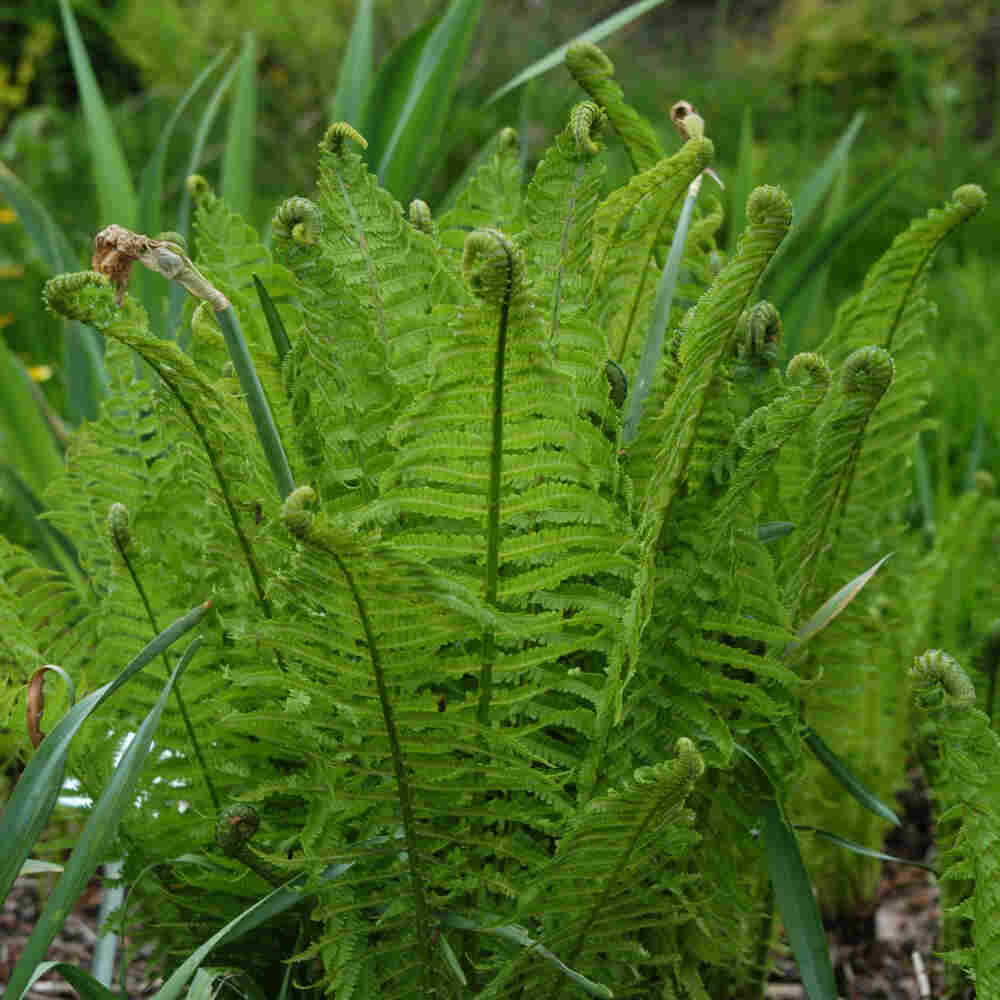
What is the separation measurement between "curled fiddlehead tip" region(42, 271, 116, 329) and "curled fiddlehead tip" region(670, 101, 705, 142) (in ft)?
1.34

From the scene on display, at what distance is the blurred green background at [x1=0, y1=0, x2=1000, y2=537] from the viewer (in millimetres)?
4516

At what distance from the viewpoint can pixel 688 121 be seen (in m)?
0.93

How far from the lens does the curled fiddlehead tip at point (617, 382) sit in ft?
3.04

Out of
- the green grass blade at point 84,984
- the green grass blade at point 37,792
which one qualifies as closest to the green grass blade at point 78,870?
the green grass blade at point 37,792

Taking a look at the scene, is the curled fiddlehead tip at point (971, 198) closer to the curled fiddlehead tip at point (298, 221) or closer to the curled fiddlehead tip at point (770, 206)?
the curled fiddlehead tip at point (770, 206)

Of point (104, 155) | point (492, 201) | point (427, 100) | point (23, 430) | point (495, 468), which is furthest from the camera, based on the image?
point (104, 155)

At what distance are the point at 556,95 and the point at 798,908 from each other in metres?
6.02

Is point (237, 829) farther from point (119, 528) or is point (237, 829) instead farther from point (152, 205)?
point (152, 205)

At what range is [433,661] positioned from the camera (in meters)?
0.78

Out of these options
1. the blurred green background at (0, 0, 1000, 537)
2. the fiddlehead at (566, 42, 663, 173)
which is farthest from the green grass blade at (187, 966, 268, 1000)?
the blurred green background at (0, 0, 1000, 537)

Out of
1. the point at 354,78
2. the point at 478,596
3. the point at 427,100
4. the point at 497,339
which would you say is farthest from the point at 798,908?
the point at 354,78

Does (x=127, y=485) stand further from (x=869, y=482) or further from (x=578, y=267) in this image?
(x=869, y=482)

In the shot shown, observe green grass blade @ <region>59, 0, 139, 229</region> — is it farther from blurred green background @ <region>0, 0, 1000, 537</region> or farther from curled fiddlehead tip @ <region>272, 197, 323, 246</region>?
blurred green background @ <region>0, 0, 1000, 537</region>

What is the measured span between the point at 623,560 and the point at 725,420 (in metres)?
0.12
